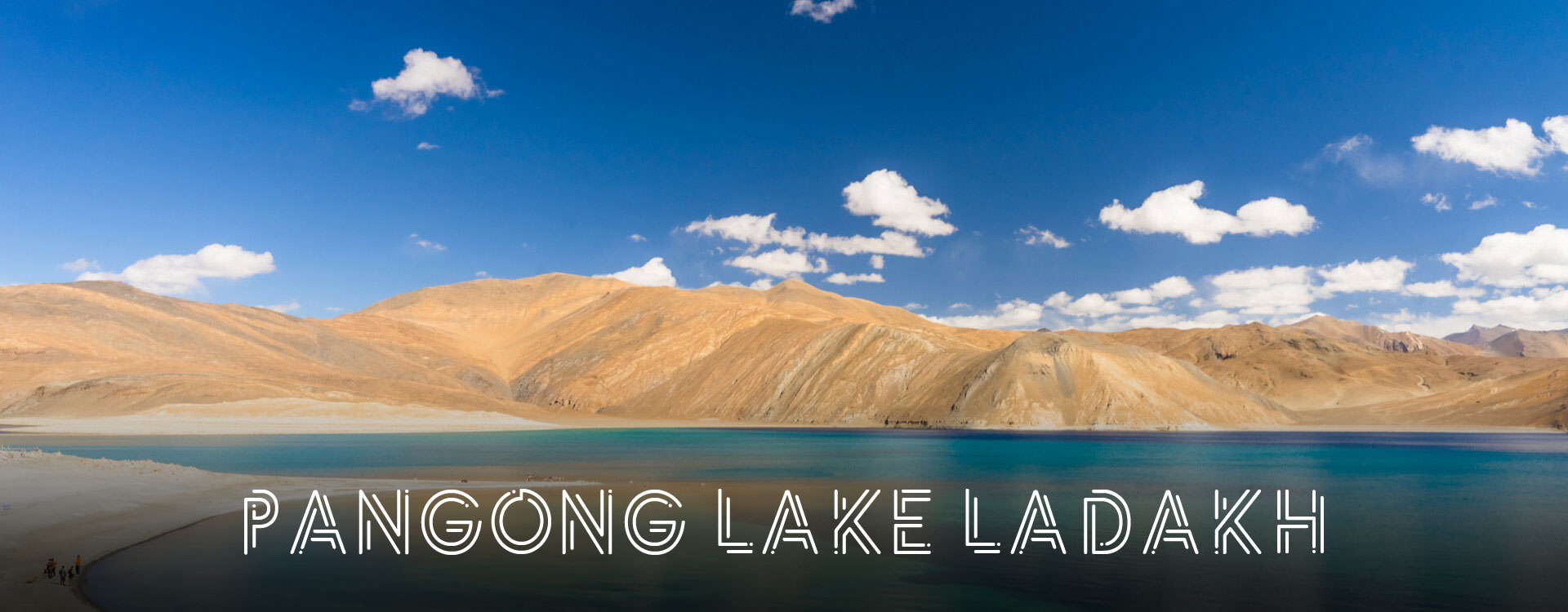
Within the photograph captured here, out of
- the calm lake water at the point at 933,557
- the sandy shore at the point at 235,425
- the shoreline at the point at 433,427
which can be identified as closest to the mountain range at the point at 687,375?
the shoreline at the point at 433,427

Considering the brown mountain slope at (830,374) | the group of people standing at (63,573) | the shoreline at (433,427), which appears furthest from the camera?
the brown mountain slope at (830,374)

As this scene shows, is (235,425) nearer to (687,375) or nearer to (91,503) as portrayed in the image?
(687,375)

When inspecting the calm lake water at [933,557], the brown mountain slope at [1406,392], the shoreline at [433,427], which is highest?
the brown mountain slope at [1406,392]

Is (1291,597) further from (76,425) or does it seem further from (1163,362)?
(1163,362)

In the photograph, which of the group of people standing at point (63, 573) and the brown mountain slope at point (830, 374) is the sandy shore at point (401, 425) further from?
the group of people standing at point (63, 573)

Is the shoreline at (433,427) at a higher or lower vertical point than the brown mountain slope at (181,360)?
lower

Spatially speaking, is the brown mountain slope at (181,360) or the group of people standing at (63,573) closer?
the group of people standing at (63,573)

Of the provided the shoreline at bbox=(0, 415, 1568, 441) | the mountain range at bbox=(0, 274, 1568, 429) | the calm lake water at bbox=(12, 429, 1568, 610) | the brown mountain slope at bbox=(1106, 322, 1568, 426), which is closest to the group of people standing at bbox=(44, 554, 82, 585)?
the calm lake water at bbox=(12, 429, 1568, 610)

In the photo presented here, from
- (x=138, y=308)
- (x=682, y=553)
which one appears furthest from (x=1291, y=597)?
(x=138, y=308)
